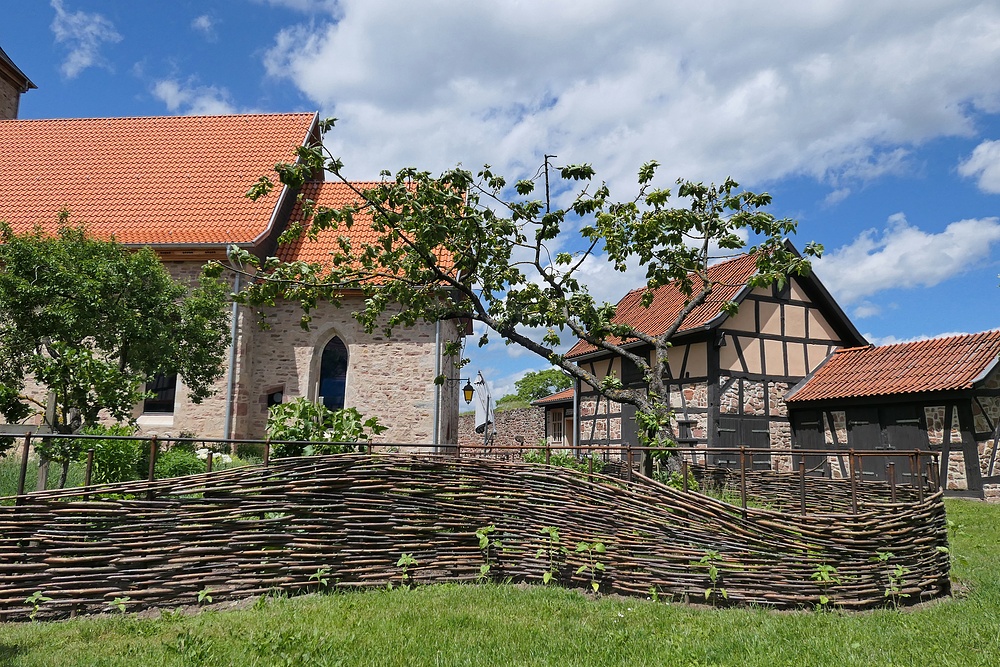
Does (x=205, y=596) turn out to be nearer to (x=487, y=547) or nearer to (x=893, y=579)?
(x=487, y=547)

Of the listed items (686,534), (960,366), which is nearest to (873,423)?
(960,366)

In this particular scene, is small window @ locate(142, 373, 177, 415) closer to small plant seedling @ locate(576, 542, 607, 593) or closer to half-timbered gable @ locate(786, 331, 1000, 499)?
small plant seedling @ locate(576, 542, 607, 593)

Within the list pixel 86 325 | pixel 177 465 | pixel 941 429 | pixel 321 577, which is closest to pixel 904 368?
pixel 941 429

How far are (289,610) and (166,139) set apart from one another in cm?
1781

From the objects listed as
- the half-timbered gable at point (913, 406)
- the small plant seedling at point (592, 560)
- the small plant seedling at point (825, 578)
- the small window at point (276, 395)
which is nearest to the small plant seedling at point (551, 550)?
the small plant seedling at point (592, 560)

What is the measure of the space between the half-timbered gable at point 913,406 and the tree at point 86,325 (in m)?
12.5

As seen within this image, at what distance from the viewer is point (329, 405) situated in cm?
1573

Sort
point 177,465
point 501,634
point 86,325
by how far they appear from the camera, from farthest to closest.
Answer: point 86,325 < point 177,465 < point 501,634

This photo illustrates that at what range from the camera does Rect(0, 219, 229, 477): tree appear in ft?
29.0

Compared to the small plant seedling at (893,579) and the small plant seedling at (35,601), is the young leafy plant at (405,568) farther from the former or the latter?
the small plant seedling at (893,579)

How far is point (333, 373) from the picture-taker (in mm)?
15812

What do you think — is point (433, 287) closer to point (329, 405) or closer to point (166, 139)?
point (329, 405)

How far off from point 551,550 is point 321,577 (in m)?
1.96

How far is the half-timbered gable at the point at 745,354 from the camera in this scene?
16.3m
